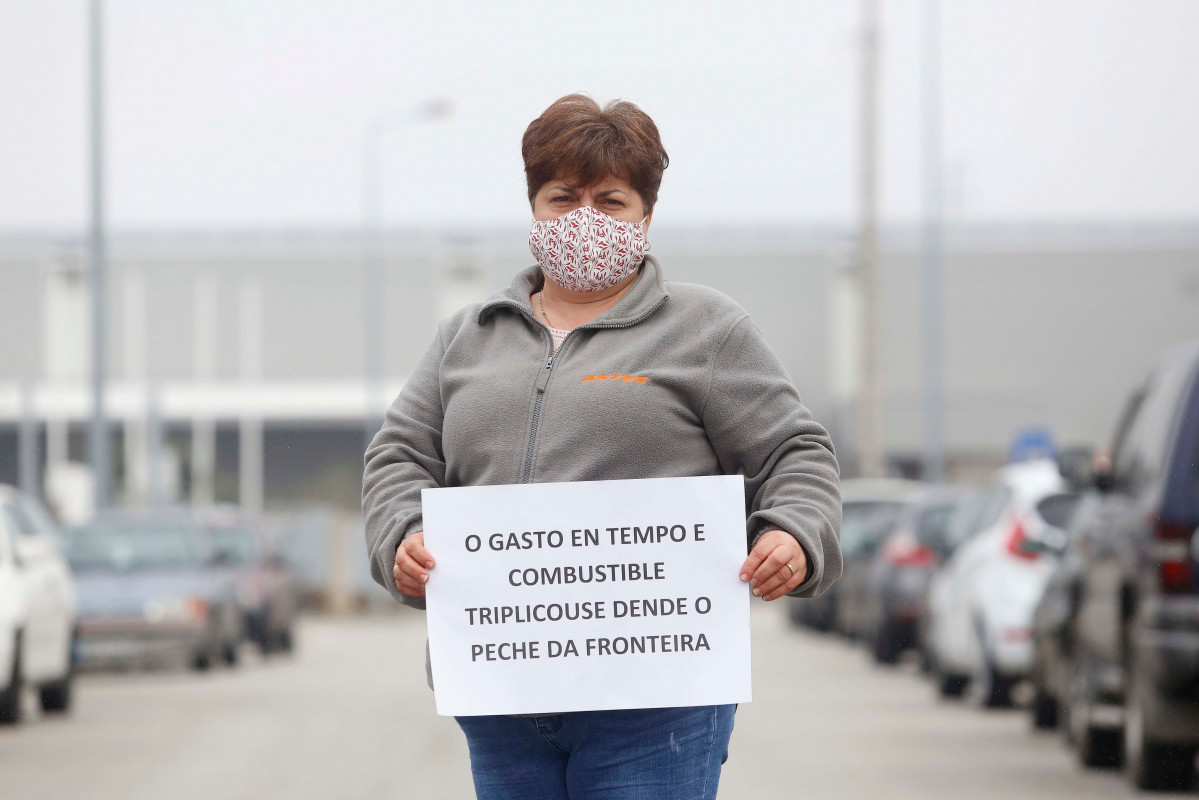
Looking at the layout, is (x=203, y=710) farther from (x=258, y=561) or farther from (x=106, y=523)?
(x=258, y=561)

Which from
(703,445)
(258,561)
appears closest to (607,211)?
(703,445)

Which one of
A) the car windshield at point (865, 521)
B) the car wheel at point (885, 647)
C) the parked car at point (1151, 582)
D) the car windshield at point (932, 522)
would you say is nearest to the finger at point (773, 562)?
the parked car at point (1151, 582)

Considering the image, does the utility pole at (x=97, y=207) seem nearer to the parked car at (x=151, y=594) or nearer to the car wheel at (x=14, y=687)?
the parked car at (x=151, y=594)

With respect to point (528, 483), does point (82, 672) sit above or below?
below

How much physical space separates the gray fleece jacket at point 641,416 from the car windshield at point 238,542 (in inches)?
820

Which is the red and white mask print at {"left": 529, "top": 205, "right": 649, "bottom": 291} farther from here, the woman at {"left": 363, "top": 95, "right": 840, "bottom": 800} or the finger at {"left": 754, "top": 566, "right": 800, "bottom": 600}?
the finger at {"left": 754, "top": 566, "right": 800, "bottom": 600}

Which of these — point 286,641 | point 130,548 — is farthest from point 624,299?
point 286,641

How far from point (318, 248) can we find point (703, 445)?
57.3m

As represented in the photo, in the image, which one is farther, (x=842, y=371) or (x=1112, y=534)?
(x=842, y=371)

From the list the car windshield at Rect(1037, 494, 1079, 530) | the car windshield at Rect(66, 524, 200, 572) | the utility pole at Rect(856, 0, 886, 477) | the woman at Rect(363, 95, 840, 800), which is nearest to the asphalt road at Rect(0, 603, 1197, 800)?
the car windshield at Rect(66, 524, 200, 572)

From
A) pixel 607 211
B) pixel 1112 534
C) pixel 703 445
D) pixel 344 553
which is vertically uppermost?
pixel 607 211

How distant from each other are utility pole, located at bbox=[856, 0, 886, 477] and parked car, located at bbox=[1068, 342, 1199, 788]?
24.0 metres

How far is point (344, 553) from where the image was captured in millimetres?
40438

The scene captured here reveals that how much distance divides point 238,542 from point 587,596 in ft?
72.4
